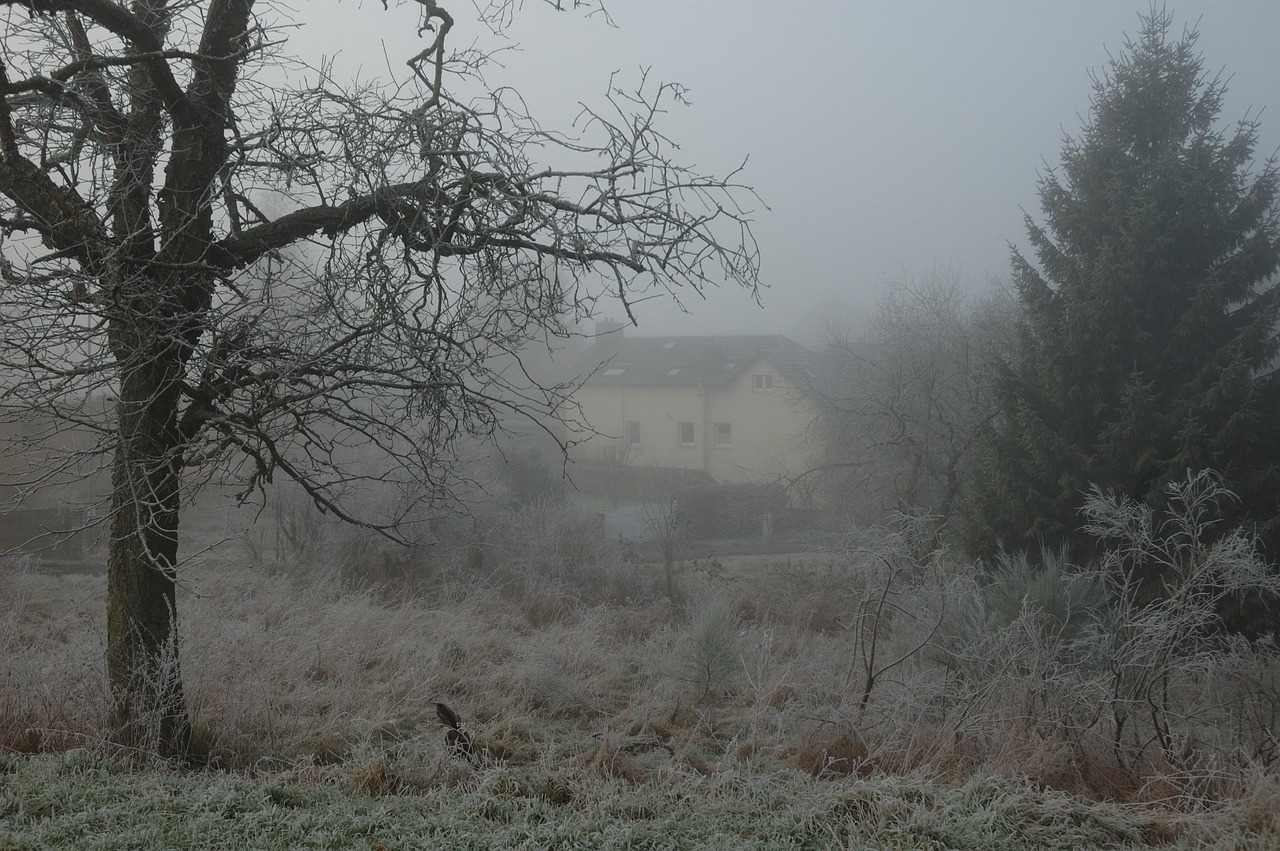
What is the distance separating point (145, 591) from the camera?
4480mm

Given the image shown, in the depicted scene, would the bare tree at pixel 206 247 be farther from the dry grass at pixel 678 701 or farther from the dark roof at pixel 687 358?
the dark roof at pixel 687 358

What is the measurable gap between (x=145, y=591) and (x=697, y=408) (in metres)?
22.9

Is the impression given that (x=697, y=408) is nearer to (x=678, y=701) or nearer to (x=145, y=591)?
(x=678, y=701)

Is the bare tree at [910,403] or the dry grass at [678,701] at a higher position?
the bare tree at [910,403]

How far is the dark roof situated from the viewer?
84.8 ft

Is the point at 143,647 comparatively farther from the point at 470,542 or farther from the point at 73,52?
the point at 470,542

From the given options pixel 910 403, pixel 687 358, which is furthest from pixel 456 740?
pixel 687 358

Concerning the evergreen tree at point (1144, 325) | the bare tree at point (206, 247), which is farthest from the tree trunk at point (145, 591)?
the evergreen tree at point (1144, 325)

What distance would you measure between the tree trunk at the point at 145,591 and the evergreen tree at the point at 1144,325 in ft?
34.1

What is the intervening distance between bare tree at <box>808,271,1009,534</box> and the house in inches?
122

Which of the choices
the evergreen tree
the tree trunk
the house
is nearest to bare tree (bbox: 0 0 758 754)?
the tree trunk

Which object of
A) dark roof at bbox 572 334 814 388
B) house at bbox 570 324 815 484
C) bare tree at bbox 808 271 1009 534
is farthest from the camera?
dark roof at bbox 572 334 814 388

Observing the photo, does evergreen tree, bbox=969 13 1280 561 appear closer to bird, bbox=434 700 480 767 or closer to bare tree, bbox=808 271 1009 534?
bare tree, bbox=808 271 1009 534

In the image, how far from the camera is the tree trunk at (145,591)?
170 inches
